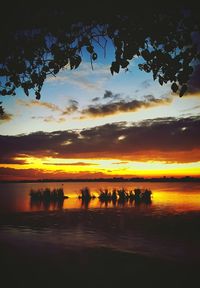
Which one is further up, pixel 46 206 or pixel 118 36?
pixel 118 36

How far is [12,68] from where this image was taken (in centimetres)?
805

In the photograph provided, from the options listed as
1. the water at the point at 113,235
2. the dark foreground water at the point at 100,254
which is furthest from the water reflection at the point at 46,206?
the dark foreground water at the point at 100,254

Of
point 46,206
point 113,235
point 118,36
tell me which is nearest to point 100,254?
point 113,235

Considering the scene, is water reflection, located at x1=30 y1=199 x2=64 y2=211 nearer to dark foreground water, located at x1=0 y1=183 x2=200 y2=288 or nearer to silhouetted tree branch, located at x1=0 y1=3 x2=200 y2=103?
dark foreground water, located at x1=0 y1=183 x2=200 y2=288

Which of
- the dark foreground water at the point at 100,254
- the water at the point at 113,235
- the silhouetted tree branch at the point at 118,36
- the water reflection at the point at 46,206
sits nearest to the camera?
the silhouetted tree branch at the point at 118,36

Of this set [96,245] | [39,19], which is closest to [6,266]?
[96,245]

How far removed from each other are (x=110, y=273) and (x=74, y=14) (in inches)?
362

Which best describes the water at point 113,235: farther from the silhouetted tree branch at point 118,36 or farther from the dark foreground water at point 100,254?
the silhouetted tree branch at point 118,36

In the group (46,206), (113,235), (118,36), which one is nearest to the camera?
(118,36)

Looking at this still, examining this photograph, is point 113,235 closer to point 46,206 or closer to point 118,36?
point 118,36

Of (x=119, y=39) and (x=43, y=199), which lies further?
(x=43, y=199)

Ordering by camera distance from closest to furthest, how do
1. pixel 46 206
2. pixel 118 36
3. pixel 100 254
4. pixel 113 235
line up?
pixel 118 36
pixel 100 254
pixel 113 235
pixel 46 206

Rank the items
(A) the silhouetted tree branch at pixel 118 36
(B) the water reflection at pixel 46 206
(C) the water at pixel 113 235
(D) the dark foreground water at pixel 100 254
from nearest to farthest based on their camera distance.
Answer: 1. (A) the silhouetted tree branch at pixel 118 36
2. (D) the dark foreground water at pixel 100 254
3. (C) the water at pixel 113 235
4. (B) the water reflection at pixel 46 206

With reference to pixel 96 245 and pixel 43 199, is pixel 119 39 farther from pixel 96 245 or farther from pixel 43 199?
pixel 43 199
